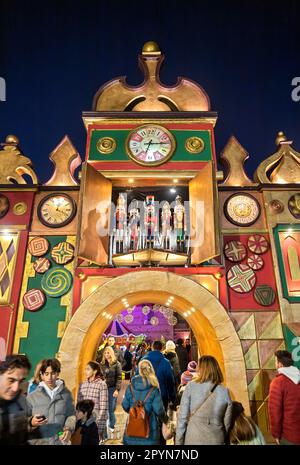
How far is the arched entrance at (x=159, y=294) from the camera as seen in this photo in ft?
22.9

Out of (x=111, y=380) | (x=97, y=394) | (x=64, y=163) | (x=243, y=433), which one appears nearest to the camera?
(x=243, y=433)

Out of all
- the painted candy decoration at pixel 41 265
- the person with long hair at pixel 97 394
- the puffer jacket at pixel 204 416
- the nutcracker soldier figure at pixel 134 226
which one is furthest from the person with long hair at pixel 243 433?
the painted candy decoration at pixel 41 265

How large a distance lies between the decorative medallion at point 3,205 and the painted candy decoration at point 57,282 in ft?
7.44

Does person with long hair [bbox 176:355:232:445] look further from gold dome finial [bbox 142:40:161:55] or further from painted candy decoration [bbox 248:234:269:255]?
gold dome finial [bbox 142:40:161:55]

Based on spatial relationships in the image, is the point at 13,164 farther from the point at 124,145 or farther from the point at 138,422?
the point at 138,422

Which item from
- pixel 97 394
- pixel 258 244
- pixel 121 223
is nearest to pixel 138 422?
pixel 97 394

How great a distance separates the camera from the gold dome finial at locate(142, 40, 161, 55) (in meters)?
10.3

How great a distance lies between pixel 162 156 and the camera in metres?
8.98

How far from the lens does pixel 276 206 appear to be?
8680 mm

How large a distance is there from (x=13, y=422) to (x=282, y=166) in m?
9.53

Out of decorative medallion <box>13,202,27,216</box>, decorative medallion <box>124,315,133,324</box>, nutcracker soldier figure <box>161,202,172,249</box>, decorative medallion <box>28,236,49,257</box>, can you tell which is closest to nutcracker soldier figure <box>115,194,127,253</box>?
nutcracker soldier figure <box>161,202,172,249</box>

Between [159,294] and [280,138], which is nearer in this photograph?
[159,294]

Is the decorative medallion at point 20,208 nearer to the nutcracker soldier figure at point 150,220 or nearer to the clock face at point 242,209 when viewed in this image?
the nutcracker soldier figure at point 150,220
